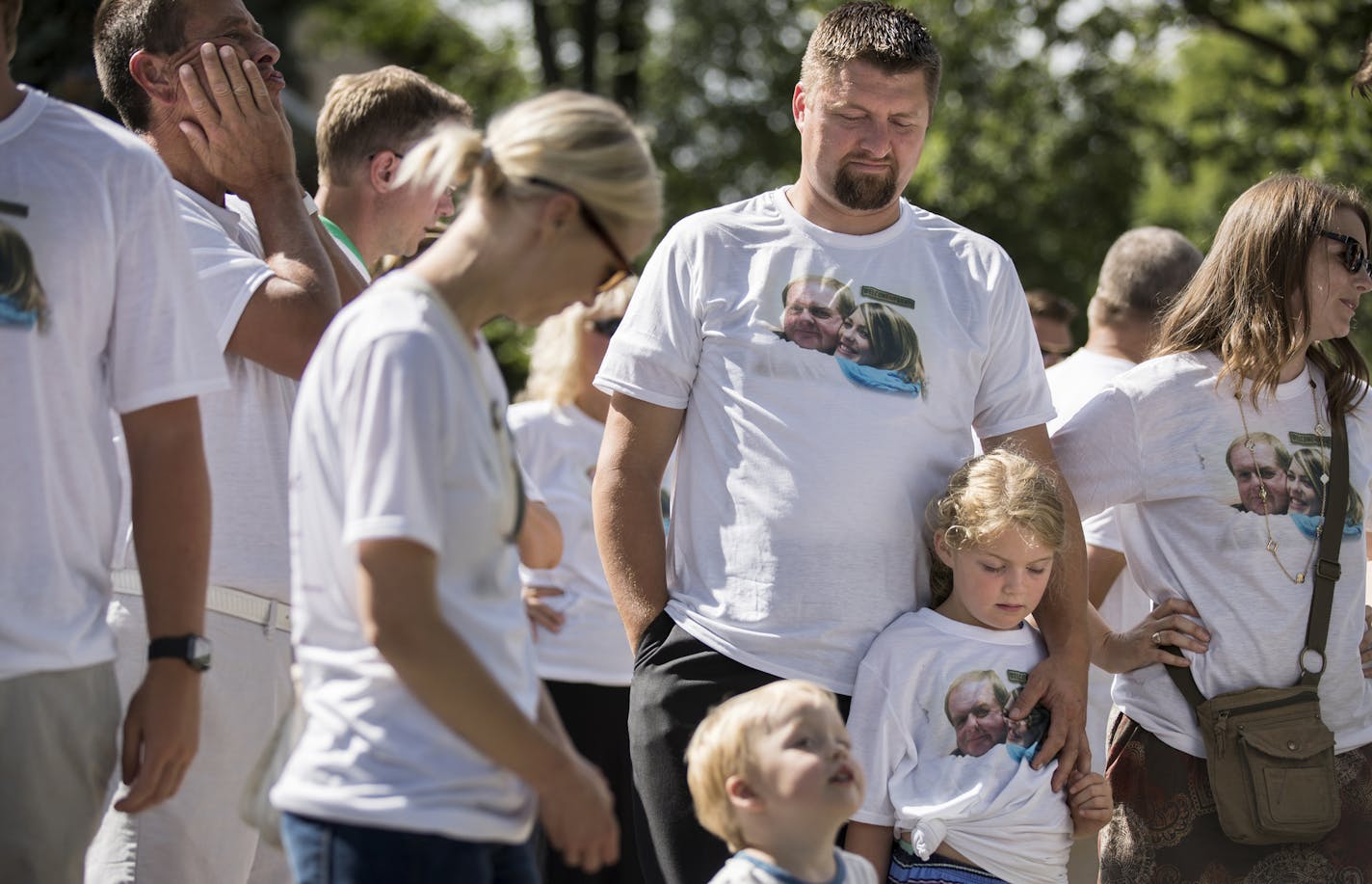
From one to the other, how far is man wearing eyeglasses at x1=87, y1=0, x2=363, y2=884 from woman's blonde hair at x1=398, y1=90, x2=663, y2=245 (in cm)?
92

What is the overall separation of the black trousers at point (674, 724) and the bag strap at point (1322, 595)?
879 millimetres

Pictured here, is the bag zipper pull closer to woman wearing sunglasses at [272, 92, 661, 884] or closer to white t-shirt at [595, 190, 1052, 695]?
white t-shirt at [595, 190, 1052, 695]

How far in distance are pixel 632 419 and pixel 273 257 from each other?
86cm

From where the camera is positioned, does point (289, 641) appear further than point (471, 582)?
Yes

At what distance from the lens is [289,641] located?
3.39 m

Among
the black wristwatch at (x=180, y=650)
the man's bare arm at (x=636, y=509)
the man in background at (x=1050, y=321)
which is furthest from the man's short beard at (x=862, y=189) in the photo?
the man in background at (x=1050, y=321)

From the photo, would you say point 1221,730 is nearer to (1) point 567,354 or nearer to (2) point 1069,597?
(2) point 1069,597

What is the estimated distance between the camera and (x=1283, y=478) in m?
3.87

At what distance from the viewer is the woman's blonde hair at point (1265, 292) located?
390 cm

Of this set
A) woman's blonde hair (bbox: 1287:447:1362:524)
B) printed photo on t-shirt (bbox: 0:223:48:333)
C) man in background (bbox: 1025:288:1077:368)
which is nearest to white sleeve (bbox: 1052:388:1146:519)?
woman's blonde hair (bbox: 1287:447:1362:524)

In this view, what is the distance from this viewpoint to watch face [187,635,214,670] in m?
2.69

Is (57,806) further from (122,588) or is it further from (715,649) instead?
(715,649)

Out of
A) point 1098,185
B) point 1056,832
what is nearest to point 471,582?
point 1056,832

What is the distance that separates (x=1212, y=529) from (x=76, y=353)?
2585mm
